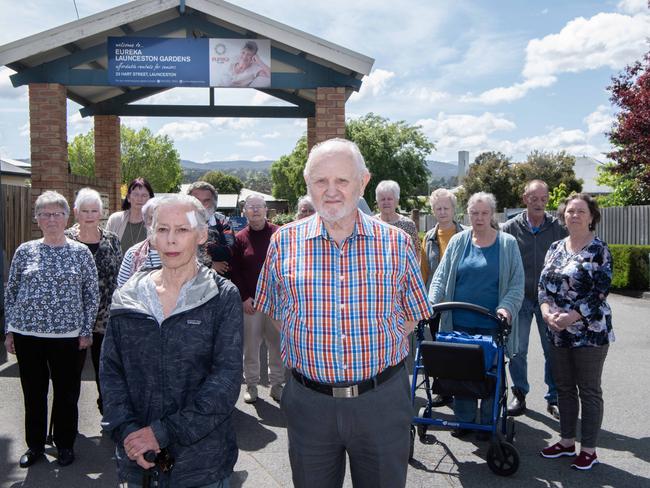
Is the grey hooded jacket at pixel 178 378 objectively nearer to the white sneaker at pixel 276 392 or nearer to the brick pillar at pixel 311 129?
the white sneaker at pixel 276 392

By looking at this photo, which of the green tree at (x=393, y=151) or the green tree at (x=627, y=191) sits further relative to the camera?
the green tree at (x=393, y=151)

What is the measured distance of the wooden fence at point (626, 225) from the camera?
16812 mm

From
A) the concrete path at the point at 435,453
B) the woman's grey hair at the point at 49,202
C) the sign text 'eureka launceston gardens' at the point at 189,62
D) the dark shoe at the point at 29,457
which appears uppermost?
the sign text 'eureka launceston gardens' at the point at 189,62

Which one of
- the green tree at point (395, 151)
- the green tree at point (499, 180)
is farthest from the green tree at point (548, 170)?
the green tree at point (395, 151)

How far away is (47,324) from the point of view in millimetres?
4430

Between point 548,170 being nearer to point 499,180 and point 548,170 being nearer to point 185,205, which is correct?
point 499,180

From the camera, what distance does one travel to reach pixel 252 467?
4504mm

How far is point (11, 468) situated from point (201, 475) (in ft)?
9.06

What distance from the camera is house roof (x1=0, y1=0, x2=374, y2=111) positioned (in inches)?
361

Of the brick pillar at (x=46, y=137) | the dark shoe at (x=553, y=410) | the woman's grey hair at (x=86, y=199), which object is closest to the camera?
the woman's grey hair at (x=86, y=199)

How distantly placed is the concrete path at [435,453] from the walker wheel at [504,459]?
6 cm

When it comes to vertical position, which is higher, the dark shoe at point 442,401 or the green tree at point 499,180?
the green tree at point 499,180

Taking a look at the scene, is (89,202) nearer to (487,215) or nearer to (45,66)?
(487,215)

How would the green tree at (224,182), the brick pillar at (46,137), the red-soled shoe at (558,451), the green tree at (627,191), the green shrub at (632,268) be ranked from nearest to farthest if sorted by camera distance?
the red-soled shoe at (558,451) < the brick pillar at (46,137) < the green shrub at (632,268) < the green tree at (627,191) < the green tree at (224,182)
